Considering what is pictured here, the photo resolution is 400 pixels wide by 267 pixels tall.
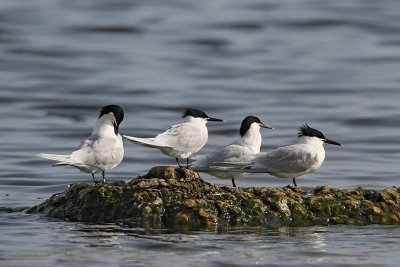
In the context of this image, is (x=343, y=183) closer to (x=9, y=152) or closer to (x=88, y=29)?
(x=9, y=152)

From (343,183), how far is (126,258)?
218 inches

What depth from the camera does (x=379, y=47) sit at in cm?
2619

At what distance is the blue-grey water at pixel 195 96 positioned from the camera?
9023 mm

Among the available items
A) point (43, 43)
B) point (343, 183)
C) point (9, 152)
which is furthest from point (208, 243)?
point (43, 43)

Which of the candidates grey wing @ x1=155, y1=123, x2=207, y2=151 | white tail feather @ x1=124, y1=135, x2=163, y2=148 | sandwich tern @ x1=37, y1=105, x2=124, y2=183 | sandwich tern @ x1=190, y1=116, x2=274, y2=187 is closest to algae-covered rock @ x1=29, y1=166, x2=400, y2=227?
sandwich tern @ x1=37, y1=105, x2=124, y2=183

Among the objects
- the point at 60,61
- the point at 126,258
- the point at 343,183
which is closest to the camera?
the point at 126,258

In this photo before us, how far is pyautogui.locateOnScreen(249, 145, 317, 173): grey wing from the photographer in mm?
10680

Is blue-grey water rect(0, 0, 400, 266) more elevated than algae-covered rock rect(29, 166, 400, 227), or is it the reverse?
blue-grey water rect(0, 0, 400, 266)

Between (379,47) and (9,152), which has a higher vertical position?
(379,47)

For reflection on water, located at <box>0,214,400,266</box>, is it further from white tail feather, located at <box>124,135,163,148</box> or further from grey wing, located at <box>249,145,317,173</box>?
white tail feather, located at <box>124,135,163,148</box>

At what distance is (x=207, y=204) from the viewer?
965cm

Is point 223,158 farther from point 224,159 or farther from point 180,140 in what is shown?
point 180,140

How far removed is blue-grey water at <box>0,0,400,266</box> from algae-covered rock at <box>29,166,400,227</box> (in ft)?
0.55

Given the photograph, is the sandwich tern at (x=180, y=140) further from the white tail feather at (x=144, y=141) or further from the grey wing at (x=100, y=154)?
the grey wing at (x=100, y=154)
